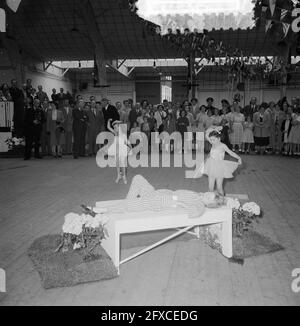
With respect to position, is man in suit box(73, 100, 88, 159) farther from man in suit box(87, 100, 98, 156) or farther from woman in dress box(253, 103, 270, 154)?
woman in dress box(253, 103, 270, 154)

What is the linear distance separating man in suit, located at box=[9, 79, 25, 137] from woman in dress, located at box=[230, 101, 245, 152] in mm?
6906

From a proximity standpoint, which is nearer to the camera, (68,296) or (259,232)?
(68,296)

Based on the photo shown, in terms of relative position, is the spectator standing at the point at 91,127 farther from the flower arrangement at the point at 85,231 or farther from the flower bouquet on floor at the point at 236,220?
the flower arrangement at the point at 85,231

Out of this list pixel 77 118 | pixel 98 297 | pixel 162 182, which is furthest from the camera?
pixel 77 118

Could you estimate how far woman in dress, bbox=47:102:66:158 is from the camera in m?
11.4

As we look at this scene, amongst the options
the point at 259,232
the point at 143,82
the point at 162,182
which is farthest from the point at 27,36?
the point at 259,232

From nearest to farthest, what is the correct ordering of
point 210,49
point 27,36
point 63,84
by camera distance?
point 210,49 → point 27,36 → point 63,84

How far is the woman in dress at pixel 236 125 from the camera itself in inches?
467

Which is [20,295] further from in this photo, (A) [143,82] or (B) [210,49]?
(A) [143,82]

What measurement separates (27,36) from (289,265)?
1737 cm

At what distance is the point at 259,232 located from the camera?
14.2ft

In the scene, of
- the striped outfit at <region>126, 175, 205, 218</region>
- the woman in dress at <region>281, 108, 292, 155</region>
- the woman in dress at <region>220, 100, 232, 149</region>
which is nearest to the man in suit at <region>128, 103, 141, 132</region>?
the woman in dress at <region>220, 100, 232, 149</region>

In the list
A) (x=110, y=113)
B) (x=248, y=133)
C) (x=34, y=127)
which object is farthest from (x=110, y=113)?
(x=248, y=133)

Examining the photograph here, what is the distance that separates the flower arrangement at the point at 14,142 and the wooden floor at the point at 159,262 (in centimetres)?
489
